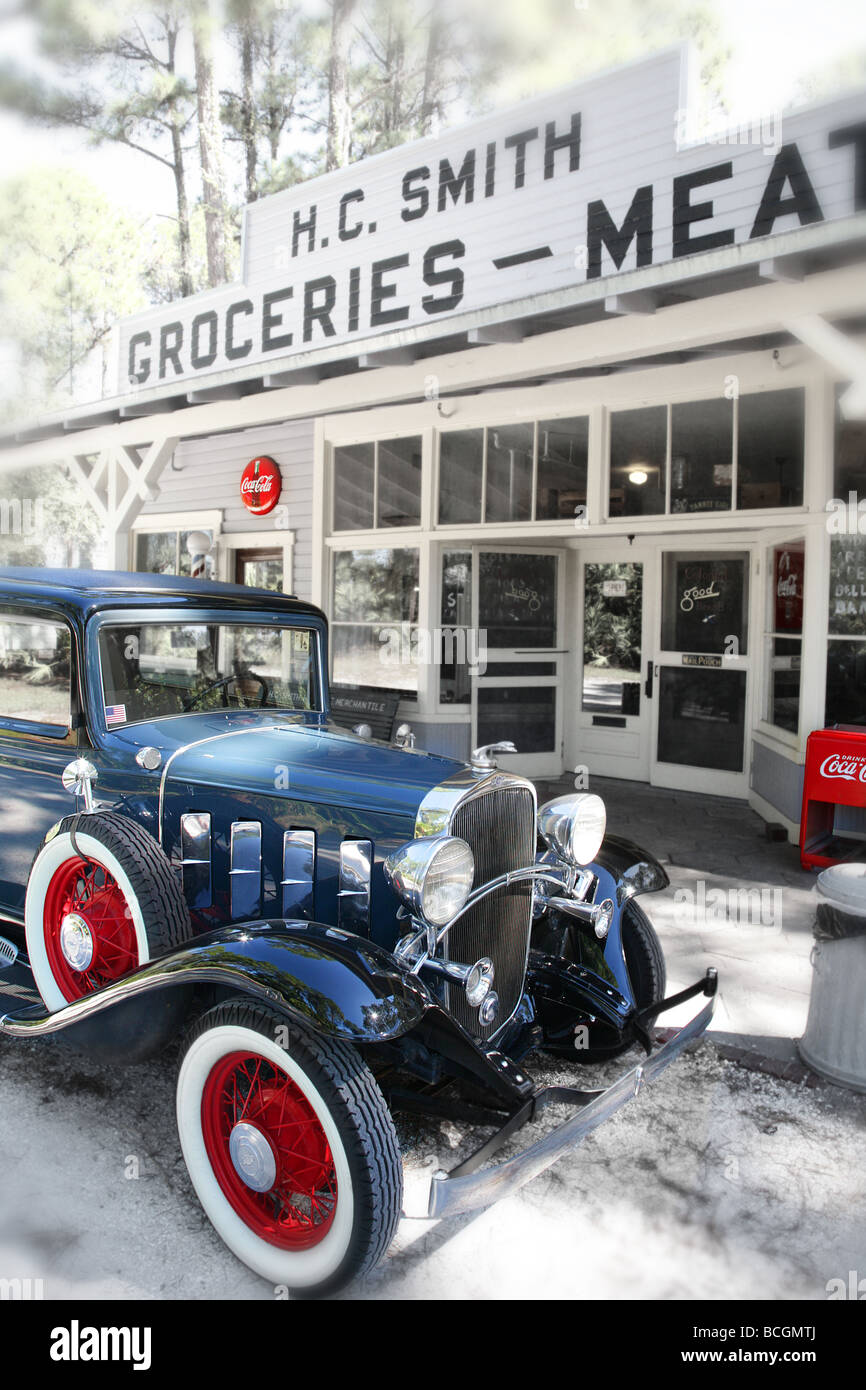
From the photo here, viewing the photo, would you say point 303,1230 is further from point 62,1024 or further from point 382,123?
point 382,123

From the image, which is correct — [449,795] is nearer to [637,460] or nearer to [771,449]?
[771,449]

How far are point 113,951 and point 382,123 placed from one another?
66.8 ft

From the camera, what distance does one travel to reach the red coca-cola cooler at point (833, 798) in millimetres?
5277

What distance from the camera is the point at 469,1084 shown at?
7.92 ft

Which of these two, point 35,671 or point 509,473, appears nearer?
point 35,671

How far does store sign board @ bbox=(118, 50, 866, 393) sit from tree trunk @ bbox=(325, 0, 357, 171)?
10.4 metres

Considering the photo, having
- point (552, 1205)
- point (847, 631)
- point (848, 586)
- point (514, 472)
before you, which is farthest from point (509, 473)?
point (552, 1205)

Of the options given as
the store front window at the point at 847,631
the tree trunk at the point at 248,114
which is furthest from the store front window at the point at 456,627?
the tree trunk at the point at 248,114

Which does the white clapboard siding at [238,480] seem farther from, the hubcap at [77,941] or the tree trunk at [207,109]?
the tree trunk at [207,109]

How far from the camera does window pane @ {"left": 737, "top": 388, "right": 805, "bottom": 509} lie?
5809 millimetres

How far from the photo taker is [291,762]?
295 centimetres

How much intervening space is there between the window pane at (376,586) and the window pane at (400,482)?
30 cm

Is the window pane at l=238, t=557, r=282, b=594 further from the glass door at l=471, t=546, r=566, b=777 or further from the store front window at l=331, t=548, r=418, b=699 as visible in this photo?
the glass door at l=471, t=546, r=566, b=777

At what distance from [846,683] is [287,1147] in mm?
4589
